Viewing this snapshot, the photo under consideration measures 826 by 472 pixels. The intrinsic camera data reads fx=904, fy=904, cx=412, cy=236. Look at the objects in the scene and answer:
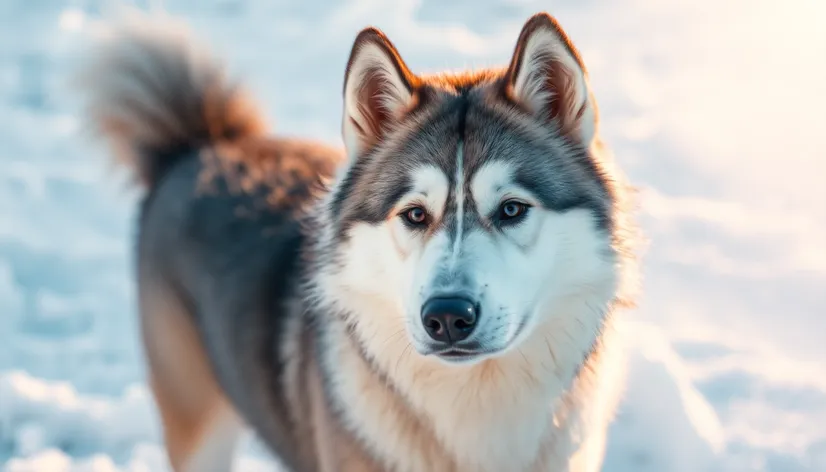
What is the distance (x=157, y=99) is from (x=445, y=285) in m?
1.90

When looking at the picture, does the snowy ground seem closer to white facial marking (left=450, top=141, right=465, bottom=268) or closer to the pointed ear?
the pointed ear

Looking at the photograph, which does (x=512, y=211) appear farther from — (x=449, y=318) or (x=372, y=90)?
(x=372, y=90)

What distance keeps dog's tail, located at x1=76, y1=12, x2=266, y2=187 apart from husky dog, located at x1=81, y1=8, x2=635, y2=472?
0.73 meters

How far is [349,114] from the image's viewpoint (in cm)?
250

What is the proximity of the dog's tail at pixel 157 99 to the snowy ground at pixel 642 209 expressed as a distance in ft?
0.50

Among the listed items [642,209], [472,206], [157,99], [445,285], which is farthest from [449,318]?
[157,99]

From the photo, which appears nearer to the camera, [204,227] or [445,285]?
[445,285]

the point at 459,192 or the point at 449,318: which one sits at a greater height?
the point at 459,192

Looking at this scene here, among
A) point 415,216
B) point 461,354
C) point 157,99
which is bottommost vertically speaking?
point 461,354

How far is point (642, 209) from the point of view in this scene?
2697mm

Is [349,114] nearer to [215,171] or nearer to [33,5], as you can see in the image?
[215,171]

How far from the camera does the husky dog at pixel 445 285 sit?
2.18 m

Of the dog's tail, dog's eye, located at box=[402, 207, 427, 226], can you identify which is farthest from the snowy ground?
dog's eye, located at box=[402, 207, 427, 226]

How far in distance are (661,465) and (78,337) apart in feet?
8.90
